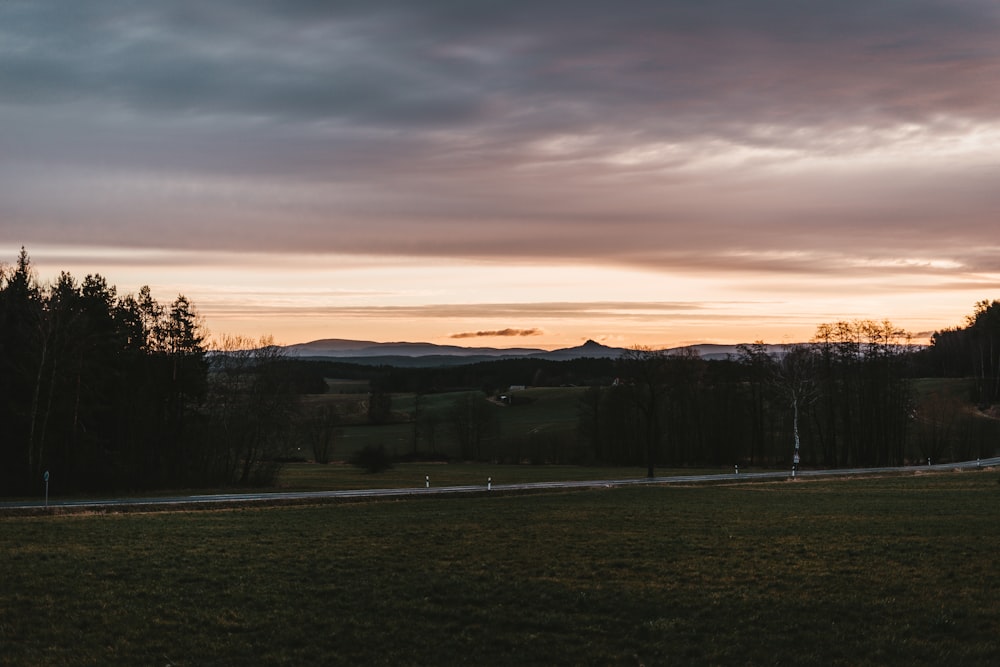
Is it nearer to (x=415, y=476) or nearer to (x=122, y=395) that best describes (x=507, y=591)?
(x=122, y=395)

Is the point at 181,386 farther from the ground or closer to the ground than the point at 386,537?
farther from the ground

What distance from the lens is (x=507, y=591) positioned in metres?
17.8

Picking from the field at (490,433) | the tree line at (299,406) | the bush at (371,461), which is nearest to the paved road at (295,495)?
the tree line at (299,406)

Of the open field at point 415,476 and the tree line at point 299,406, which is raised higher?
the tree line at point 299,406

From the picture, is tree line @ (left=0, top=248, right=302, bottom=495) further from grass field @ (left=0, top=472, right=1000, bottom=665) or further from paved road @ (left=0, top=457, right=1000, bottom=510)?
grass field @ (left=0, top=472, right=1000, bottom=665)

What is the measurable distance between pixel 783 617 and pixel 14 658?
43.1ft

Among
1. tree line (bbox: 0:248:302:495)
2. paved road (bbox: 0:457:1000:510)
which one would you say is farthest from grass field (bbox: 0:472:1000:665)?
tree line (bbox: 0:248:302:495)

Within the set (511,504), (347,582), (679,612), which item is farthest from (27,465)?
(679,612)

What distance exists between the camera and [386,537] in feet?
86.6

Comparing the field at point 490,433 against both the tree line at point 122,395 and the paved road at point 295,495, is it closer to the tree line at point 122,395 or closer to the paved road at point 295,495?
the tree line at point 122,395

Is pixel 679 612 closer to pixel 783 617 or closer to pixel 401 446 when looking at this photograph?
pixel 783 617

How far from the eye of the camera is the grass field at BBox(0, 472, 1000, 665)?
1380cm

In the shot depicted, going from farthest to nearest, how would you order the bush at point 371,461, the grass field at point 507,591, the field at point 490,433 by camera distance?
the field at point 490,433 < the bush at point 371,461 < the grass field at point 507,591

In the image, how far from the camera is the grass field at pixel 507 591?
1380cm
